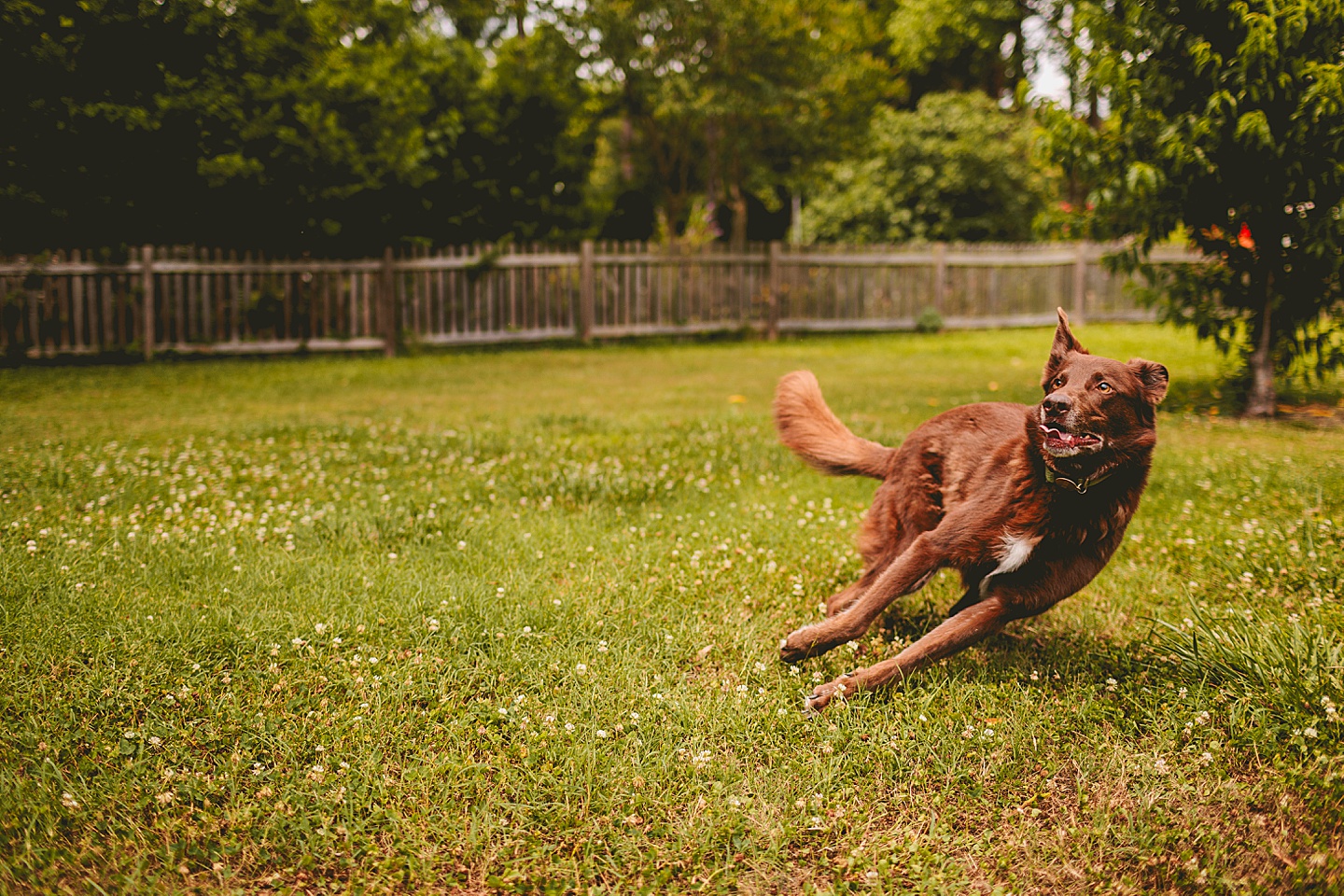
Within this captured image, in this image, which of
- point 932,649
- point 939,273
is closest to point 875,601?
point 932,649

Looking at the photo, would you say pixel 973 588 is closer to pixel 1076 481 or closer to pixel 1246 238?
pixel 1076 481

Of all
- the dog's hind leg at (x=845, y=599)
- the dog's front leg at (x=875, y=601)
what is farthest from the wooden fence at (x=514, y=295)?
the dog's front leg at (x=875, y=601)

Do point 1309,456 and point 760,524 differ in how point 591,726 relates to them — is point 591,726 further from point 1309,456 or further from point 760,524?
point 1309,456

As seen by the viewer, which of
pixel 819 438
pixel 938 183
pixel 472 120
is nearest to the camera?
pixel 819 438

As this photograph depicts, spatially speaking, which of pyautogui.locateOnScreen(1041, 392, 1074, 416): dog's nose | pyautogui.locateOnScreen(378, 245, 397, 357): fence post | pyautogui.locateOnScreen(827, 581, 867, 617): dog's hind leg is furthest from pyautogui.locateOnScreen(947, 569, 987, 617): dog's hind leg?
pyautogui.locateOnScreen(378, 245, 397, 357): fence post

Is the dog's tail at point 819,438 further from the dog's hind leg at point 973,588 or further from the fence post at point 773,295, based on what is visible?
the fence post at point 773,295

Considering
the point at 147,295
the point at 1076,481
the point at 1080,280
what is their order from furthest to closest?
the point at 1080,280 → the point at 147,295 → the point at 1076,481

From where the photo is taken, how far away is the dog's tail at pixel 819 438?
148 inches

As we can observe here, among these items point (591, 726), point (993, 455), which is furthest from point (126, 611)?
point (993, 455)

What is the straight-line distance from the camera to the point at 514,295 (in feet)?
49.8

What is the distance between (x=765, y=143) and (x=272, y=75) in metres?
12.8

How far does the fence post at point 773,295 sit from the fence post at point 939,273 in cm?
317

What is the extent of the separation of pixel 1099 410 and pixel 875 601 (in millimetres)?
914

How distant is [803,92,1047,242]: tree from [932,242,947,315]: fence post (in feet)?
10.7
